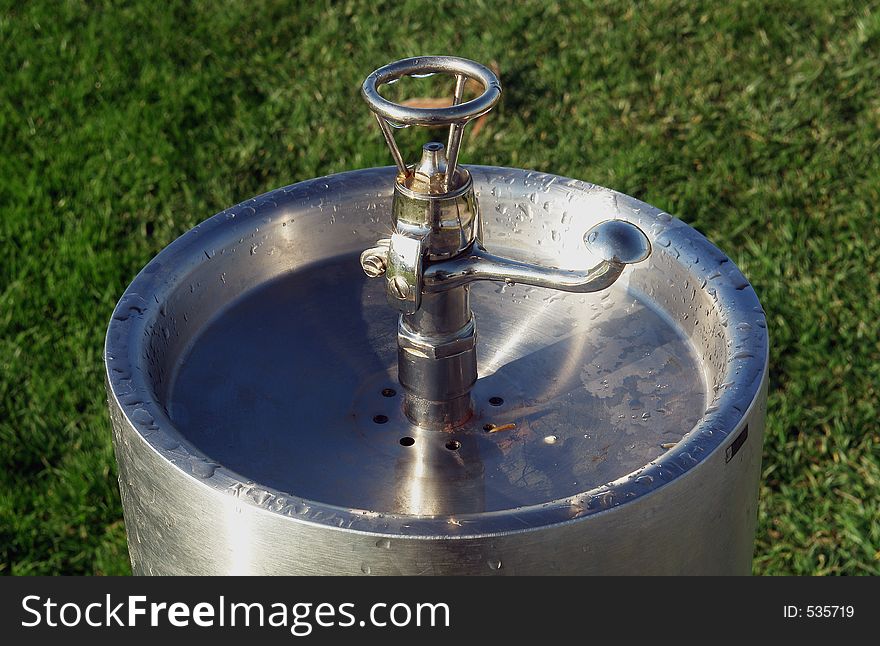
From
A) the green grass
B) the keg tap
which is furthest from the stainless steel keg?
the green grass

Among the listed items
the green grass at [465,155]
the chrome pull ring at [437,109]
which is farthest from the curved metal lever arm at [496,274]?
the green grass at [465,155]

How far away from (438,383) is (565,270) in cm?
27

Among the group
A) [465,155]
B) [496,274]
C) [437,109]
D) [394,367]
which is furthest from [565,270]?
[465,155]

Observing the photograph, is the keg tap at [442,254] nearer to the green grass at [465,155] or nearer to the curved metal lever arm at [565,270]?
the curved metal lever arm at [565,270]

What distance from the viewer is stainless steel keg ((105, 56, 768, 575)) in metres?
1.48

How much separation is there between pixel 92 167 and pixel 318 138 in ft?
2.45

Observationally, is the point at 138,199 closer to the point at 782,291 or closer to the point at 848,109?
the point at 782,291

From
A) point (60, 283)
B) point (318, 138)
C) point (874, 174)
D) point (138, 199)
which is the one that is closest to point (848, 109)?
point (874, 174)

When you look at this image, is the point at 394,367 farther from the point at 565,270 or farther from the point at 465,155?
the point at 465,155

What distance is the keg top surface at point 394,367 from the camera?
5.30ft

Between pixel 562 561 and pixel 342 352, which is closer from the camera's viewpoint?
pixel 562 561

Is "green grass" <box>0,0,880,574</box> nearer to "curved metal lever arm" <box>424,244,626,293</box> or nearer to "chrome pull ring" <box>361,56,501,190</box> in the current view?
"curved metal lever arm" <box>424,244,626,293</box>

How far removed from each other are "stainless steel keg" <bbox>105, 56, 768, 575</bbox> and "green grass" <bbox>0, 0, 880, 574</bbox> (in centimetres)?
128

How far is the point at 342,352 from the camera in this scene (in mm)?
1960
